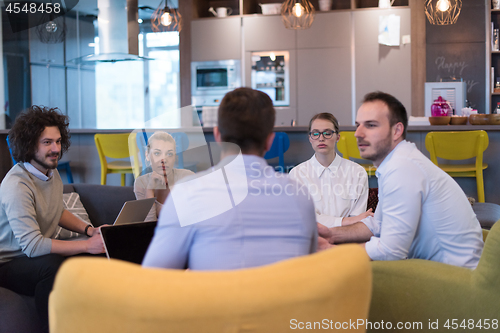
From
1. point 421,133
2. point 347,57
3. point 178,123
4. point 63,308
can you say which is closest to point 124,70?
point 347,57

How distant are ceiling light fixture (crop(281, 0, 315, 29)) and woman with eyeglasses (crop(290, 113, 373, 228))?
9.12ft

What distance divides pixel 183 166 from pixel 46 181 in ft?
3.91

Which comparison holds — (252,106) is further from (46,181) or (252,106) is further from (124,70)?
(124,70)

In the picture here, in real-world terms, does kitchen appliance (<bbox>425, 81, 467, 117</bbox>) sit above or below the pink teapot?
above

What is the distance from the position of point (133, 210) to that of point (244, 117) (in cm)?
80

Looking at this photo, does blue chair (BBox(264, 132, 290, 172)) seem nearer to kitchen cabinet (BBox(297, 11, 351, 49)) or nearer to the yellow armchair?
kitchen cabinet (BBox(297, 11, 351, 49))

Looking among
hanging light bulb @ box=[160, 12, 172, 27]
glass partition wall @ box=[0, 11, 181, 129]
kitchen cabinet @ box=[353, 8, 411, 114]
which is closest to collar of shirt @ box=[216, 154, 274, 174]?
hanging light bulb @ box=[160, 12, 172, 27]

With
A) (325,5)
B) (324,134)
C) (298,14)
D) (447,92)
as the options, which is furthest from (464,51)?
(324,134)

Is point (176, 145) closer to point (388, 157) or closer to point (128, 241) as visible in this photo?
point (128, 241)

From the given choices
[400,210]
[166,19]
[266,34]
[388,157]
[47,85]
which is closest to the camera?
[400,210]

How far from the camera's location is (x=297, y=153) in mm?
4078

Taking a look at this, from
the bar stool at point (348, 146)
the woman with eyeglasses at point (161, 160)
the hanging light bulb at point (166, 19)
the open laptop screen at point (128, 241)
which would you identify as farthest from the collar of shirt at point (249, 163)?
the hanging light bulb at point (166, 19)

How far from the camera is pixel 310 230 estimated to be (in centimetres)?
95

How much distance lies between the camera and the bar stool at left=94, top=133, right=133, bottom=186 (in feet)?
13.1
